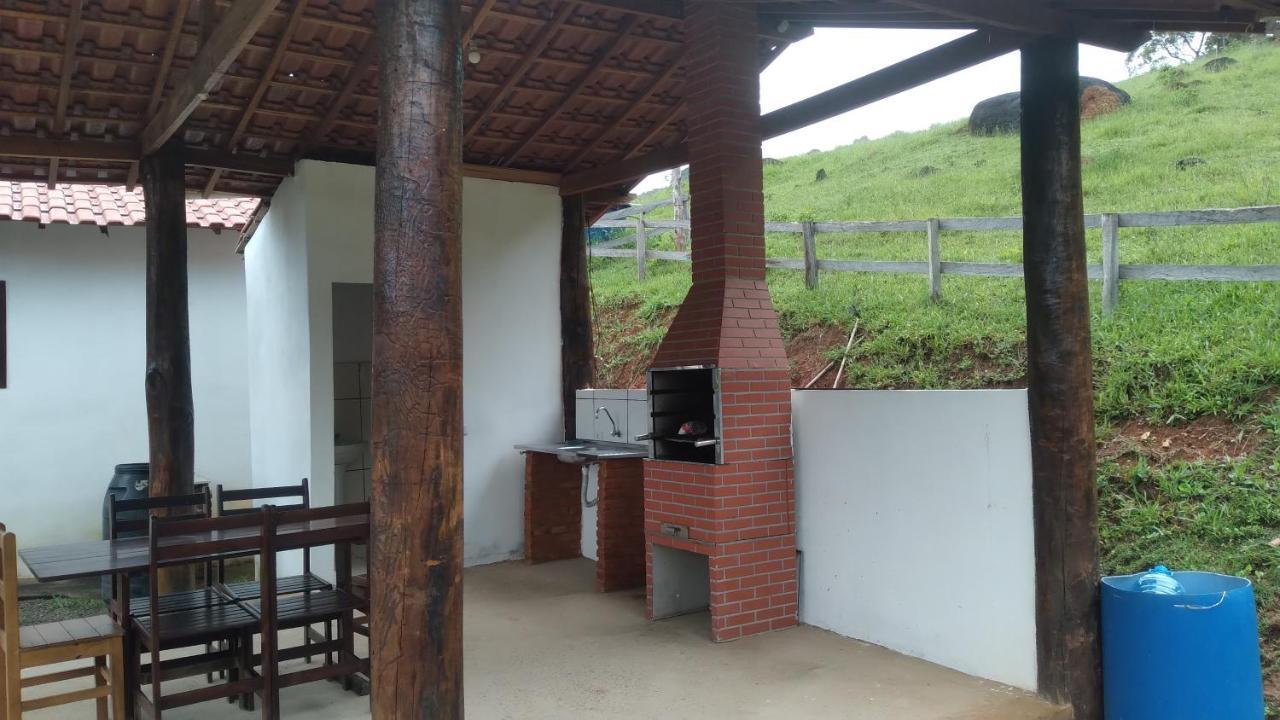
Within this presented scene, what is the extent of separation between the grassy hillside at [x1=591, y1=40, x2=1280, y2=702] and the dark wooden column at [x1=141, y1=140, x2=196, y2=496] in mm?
5118

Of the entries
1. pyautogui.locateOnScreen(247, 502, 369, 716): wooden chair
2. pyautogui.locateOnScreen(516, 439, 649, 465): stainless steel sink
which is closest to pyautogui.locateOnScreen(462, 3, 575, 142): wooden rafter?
pyautogui.locateOnScreen(516, 439, 649, 465): stainless steel sink

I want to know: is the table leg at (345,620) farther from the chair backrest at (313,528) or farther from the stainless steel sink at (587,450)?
the stainless steel sink at (587,450)

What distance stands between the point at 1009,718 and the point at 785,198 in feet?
43.4

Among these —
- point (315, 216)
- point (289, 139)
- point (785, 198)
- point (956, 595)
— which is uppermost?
point (785, 198)

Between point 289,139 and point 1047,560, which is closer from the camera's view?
point 1047,560

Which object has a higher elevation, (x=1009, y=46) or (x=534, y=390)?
(x=1009, y=46)

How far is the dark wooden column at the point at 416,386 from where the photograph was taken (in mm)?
2527

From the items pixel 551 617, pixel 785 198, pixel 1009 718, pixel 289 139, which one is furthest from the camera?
pixel 785 198

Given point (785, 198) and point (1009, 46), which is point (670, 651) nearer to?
point (1009, 46)

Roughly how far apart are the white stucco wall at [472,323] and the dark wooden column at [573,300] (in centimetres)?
8

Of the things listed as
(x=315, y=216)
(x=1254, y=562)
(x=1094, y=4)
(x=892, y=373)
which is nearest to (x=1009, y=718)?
(x=1254, y=562)

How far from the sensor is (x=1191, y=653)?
142 inches

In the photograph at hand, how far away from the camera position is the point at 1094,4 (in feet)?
13.1

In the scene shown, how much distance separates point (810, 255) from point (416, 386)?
24.8 ft
